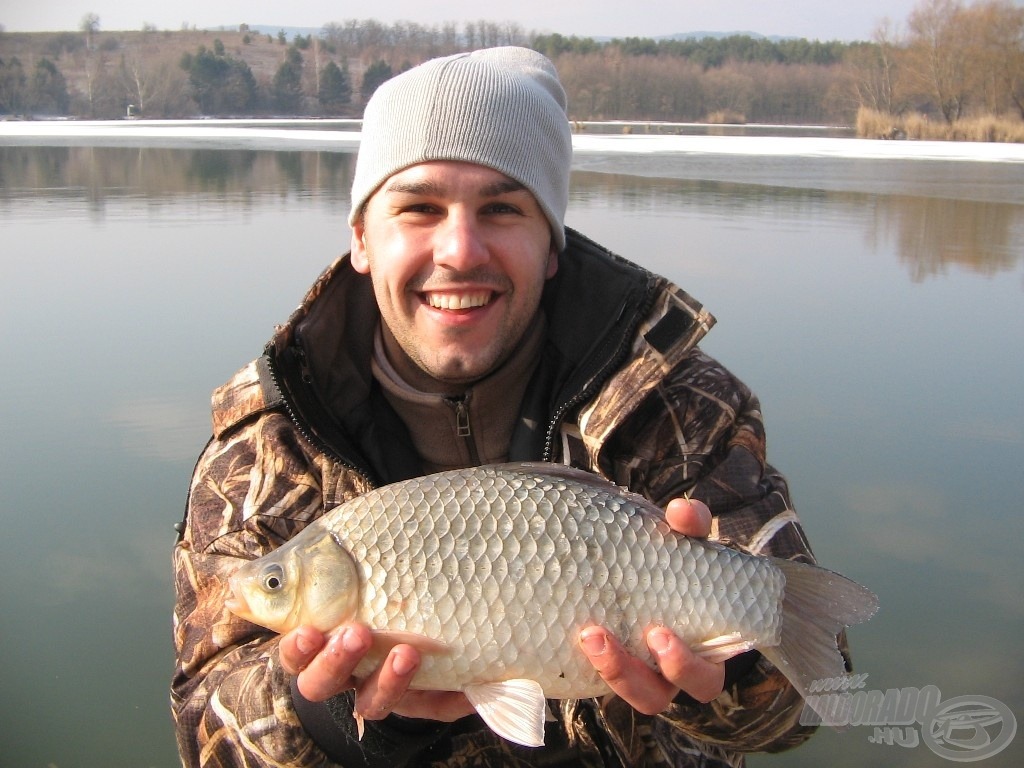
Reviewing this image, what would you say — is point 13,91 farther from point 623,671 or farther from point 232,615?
point 623,671

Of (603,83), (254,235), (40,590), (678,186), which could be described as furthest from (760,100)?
(40,590)

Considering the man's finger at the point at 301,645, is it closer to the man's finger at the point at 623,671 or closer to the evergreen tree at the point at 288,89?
the man's finger at the point at 623,671

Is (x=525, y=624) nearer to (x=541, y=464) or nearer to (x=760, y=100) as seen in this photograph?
(x=541, y=464)

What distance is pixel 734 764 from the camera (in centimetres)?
200

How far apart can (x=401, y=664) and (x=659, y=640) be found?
0.39 meters

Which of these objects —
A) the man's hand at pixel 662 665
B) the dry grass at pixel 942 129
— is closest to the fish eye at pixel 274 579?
the man's hand at pixel 662 665

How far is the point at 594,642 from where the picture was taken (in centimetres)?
147

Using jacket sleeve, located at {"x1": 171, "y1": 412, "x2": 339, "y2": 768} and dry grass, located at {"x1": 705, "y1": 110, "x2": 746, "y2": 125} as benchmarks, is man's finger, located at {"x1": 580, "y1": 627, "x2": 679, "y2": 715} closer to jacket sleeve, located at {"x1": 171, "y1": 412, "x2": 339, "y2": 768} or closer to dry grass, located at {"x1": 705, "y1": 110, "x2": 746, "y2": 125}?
jacket sleeve, located at {"x1": 171, "y1": 412, "x2": 339, "y2": 768}

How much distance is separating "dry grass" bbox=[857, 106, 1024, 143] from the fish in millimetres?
25749

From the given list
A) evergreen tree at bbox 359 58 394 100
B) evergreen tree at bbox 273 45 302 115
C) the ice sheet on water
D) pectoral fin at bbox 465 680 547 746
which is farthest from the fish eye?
evergreen tree at bbox 359 58 394 100

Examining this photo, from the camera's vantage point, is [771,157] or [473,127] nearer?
[473,127]

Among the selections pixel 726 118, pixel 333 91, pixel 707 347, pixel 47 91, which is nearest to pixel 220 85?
pixel 333 91

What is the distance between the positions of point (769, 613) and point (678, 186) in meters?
12.2

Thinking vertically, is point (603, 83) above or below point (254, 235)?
above
